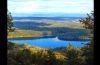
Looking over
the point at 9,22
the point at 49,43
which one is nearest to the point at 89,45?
the point at 49,43

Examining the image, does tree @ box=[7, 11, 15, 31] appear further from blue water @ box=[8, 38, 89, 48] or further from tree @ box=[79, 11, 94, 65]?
tree @ box=[79, 11, 94, 65]

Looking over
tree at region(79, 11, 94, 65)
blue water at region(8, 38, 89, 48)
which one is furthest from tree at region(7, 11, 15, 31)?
tree at region(79, 11, 94, 65)

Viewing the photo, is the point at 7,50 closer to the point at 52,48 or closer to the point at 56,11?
the point at 52,48

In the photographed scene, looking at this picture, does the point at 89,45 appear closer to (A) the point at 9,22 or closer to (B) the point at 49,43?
(B) the point at 49,43

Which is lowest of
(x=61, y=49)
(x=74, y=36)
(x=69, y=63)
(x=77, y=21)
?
(x=69, y=63)

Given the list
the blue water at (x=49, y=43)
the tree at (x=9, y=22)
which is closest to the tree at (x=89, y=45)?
the blue water at (x=49, y=43)

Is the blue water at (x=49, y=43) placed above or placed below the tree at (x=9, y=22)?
below

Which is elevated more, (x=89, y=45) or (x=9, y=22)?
(x=9, y=22)

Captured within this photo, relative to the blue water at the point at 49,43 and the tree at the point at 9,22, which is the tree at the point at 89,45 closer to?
the blue water at the point at 49,43
